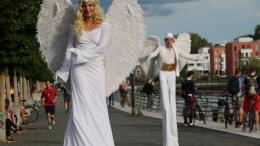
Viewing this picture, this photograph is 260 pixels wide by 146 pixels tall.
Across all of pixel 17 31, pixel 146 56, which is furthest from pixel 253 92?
pixel 17 31

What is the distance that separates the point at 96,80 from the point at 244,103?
1303cm

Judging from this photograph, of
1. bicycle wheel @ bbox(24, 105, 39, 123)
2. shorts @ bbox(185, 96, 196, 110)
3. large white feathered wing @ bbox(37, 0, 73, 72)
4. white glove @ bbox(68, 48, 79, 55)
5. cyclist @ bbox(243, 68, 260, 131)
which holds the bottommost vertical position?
bicycle wheel @ bbox(24, 105, 39, 123)

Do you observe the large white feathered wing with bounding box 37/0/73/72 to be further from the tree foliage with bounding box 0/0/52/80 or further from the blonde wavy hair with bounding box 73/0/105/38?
the tree foliage with bounding box 0/0/52/80

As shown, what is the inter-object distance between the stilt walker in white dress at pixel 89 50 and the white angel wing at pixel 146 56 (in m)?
5.34

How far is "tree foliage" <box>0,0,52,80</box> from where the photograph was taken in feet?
68.7

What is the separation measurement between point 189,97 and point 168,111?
11094 millimetres

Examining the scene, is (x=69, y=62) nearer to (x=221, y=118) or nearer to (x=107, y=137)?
(x=107, y=137)

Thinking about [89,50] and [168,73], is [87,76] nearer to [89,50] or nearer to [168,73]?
[89,50]

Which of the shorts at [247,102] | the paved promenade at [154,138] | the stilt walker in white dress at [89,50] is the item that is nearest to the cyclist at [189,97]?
the paved promenade at [154,138]

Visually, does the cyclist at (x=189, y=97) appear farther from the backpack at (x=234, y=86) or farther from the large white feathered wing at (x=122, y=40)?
the large white feathered wing at (x=122, y=40)

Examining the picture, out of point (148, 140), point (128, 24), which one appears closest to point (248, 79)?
point (148, 140)

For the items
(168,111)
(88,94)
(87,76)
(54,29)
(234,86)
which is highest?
(54,29)

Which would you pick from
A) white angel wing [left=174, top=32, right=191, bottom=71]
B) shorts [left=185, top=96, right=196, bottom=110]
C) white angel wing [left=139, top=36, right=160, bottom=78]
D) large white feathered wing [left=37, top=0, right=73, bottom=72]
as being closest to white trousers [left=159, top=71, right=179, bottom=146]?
white angel wing [left=139, top=36, right=160, bottom=78]

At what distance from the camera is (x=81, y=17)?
28.5 ft
